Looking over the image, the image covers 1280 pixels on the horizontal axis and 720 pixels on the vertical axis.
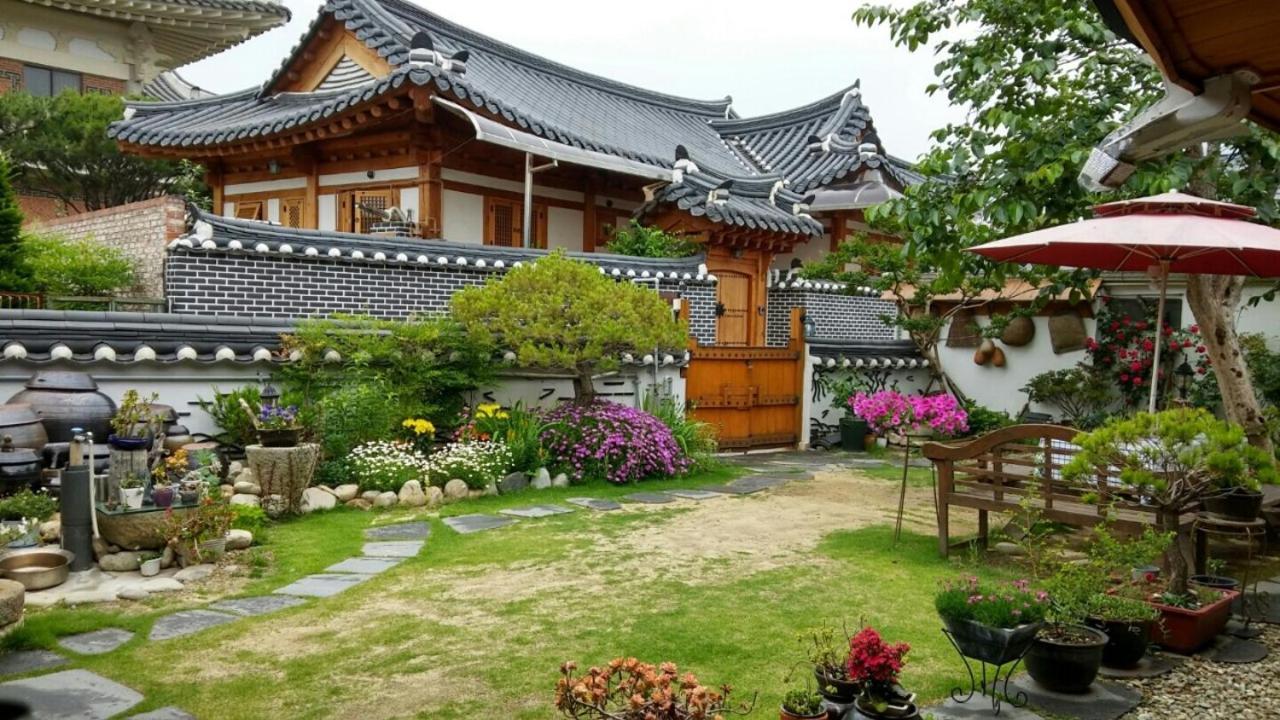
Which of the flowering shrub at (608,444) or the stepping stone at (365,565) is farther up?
the flowering shrub at (608,444)

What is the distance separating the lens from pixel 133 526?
574cm

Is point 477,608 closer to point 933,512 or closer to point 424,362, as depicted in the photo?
point 424,362

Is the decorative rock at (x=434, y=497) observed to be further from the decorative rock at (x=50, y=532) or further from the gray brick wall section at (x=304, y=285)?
the decorative rock at (x=50, y=532)

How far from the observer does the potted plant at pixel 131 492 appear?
576cm

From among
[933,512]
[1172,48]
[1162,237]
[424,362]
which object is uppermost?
[1172,48]

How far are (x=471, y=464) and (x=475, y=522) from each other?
44.3 inches

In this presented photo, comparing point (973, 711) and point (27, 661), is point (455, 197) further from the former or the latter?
point (973, 711)

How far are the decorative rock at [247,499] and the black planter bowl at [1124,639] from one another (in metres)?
5.94

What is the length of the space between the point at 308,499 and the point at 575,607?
137 inches

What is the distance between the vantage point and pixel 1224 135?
3340 millimetres

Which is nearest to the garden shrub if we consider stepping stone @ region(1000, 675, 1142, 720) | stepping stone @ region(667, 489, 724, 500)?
stepping stone @ region(667, 489, 724, 500)

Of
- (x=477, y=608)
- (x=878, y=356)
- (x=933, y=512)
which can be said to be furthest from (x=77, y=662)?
(x=878, y=356)

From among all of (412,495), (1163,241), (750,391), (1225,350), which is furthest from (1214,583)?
(750,391)

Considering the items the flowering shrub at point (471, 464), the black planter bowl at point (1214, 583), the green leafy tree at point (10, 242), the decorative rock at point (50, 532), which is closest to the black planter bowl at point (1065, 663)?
the black planter bowl at point (1214, 583)
